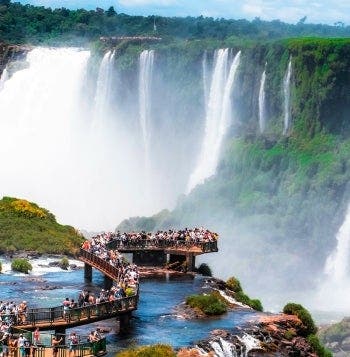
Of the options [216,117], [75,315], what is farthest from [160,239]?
[216,117]

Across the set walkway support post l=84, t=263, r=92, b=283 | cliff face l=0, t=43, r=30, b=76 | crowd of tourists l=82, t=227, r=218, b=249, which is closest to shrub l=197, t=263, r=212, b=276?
crowd of tourists l=82, t=227, r=218, b=249

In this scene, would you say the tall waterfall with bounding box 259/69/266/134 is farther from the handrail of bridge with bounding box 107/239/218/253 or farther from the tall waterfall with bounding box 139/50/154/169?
the handrail of bridge with bounding box 107/239/218/253

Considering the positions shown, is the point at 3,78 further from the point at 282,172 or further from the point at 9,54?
the point at 282,172

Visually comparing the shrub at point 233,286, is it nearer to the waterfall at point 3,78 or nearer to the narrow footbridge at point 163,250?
the narrow footbridge at point 163,250

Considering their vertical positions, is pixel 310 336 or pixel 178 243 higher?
pixel 178 243

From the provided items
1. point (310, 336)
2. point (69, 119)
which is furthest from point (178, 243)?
point (69, 119)

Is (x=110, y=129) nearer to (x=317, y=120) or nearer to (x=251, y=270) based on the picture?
(x=317, y=120)

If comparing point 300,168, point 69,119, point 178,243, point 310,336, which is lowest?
point 310,336

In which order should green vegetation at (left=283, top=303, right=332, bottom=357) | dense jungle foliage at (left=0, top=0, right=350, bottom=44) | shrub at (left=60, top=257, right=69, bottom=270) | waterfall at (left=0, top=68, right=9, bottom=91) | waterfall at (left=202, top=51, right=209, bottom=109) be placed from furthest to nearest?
dense jungle foliage at (left=0, top=0, right=350, bottom=44)
waterfall at (left=0, top=68, right=9, bottom=91)
waterfall at (left=202, top=51, right=209, bottom=109)
shrub at (left=60, top=257, right=69, bottom=270)
green vegetation at (left=283, top=303, right=332, bottom=357)
